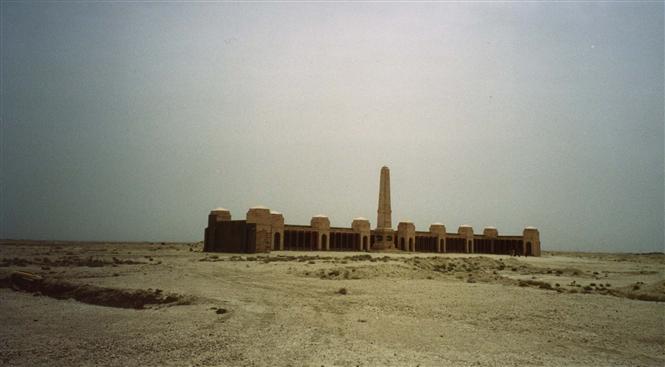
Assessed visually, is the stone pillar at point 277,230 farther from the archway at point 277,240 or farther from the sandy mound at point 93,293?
the sandy mound at point 93,293

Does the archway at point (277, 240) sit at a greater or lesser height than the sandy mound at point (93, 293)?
greater

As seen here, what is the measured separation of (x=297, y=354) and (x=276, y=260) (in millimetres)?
22388

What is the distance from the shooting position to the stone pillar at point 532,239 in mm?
66062

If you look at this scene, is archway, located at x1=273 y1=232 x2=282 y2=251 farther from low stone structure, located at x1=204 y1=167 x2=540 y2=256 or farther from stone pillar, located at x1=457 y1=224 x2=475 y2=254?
stone pillar, located at x1=457 y1=224 x2=475 y2=254

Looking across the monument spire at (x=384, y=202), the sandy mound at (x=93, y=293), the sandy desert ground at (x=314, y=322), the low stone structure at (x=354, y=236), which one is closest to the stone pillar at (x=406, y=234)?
the low stone structure at (x=354, y=236)

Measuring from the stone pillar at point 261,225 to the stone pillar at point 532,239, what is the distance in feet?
140

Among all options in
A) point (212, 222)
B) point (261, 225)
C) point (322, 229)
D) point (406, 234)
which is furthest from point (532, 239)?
point (212, 222)

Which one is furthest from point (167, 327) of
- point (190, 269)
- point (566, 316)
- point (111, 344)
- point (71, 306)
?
point (190, 269)

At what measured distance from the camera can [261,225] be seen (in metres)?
40.5

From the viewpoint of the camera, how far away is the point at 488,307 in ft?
49.6

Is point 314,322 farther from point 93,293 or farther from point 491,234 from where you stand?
point 491,234

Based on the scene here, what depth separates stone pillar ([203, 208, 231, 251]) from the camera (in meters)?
43.1

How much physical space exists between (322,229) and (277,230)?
253 inches

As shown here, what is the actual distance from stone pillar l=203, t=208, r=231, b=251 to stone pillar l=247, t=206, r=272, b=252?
3.21m
